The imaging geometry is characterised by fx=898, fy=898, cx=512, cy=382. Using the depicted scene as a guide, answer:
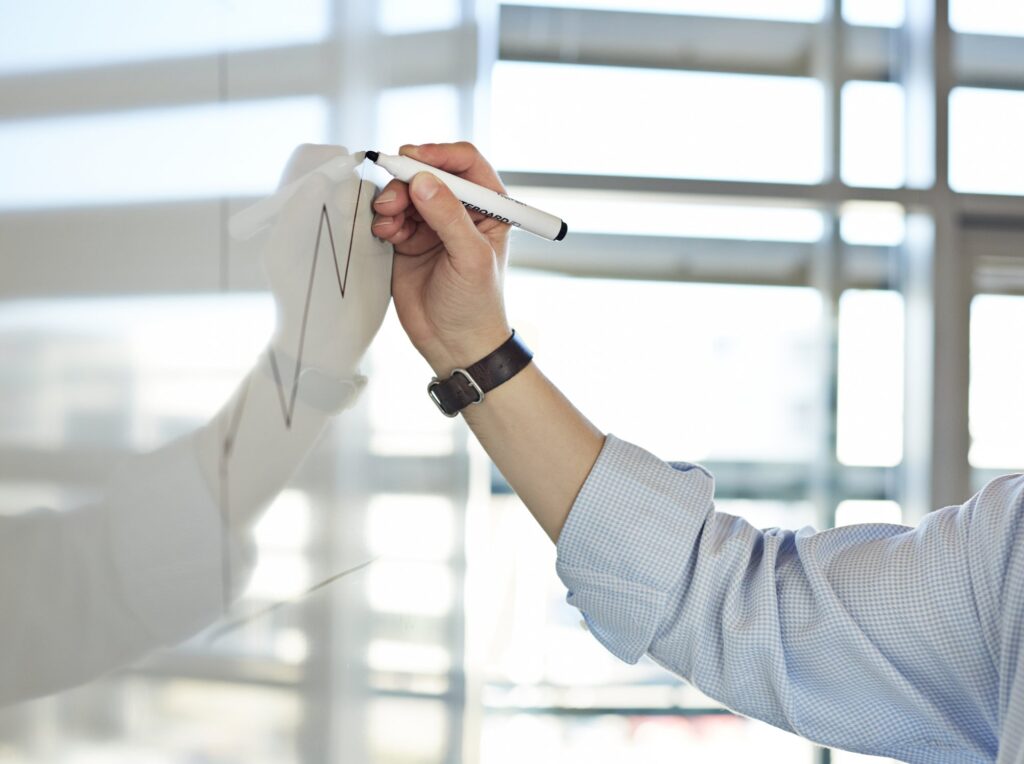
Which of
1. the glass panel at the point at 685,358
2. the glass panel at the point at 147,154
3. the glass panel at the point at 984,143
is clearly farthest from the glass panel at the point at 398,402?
the glass panel at the point at 984,143

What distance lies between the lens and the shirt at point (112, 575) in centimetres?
18

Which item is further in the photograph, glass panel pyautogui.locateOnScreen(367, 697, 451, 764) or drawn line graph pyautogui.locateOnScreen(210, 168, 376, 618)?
glass panel pyautogui.locateOnScreen(367, 697, 451, 764)

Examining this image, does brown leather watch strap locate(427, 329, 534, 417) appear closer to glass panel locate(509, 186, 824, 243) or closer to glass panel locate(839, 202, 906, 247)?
glass panel locate(509, 186, 824, 243)

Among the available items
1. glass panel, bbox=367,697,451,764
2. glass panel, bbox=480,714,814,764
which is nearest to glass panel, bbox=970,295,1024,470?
glass panel, bbox=480,714,814,764

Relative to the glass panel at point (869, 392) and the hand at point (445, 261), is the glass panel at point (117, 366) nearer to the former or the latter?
the hand at point (445, 261)

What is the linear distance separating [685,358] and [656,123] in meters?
0.51

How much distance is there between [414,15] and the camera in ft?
2.57

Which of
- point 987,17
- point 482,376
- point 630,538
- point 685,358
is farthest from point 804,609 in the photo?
point 987,17

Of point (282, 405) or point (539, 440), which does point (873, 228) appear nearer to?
point (539, 440)

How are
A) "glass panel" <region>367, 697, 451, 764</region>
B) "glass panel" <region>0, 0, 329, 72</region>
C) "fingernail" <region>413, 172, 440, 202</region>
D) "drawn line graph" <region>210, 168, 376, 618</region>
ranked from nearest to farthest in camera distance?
"glass panel" <region>0, 0, 329, 72</region> < "drawn line graph" <region>210, 168, 376, 618</region> < "fingernail" <region>413, 172, 440, 202</region> < "glass panel" <region>367, 697, 451, 764</region>

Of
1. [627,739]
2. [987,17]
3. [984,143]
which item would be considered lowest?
[627,739]

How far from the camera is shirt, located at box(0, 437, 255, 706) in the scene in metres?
0.18

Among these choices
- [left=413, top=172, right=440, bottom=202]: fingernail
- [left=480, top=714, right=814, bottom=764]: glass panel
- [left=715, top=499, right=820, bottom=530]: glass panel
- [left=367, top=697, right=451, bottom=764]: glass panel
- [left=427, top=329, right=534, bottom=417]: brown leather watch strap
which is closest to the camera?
[left=413, top=172, right=440, bottom=202]: fingernail

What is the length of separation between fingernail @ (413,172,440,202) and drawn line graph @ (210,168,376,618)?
0.12ft
